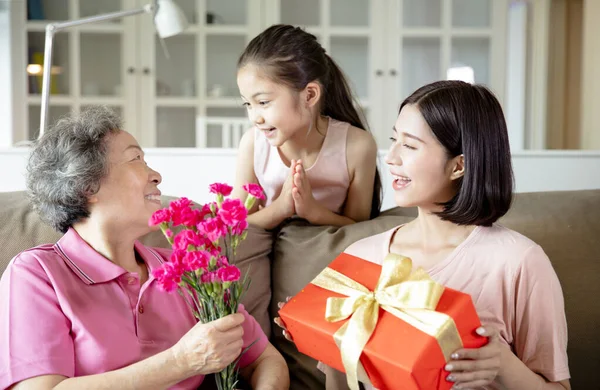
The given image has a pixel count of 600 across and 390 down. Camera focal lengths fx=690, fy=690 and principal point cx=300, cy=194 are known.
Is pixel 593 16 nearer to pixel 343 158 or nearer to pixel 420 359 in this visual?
pixel 343 158

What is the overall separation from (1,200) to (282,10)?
3070mm

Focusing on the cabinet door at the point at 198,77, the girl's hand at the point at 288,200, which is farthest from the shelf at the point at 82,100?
the girl's hand at the point at 288,200

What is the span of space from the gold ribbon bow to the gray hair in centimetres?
56

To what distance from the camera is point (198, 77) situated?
4.52 meters

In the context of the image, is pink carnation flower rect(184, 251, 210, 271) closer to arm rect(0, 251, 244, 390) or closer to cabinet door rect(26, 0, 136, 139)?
arm rect(0, 251, 244, 390)

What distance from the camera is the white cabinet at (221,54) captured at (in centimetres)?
441

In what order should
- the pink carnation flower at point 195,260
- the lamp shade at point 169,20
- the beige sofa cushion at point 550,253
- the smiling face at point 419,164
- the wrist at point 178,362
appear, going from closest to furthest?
the pink carnation flower at point 195,260
the wrist at point 178,362
the smiling face at point 419,164
the beige sofa cushion at point 550,253
the lamp shade at point 169,20

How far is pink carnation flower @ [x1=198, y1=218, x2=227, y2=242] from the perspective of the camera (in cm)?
101

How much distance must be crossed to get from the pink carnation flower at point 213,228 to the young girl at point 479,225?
1.55 ft

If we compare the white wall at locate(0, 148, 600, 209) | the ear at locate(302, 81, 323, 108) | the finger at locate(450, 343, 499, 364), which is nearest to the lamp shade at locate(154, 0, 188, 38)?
the white wall at locate(0, 148, 600, 209)

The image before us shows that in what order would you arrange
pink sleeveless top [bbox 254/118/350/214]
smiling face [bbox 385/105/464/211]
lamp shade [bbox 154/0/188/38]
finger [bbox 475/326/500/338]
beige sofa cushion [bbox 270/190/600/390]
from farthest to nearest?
1. lamp shade [bbox 154/0/188/38]
2. pink sleeveless top [bbox 254/118/350/214]
3. beige sofa cushion [bbox 270/190/600/390]
4. smiling face [bbox 385/105/464/211]
5. finger [bbox 475/326/500/338]

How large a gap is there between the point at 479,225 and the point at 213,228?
2.00ft

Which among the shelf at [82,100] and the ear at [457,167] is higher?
the shelf at [82,100]

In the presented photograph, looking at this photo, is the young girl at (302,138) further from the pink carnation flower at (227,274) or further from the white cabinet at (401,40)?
the white cabinet at (401,40)
